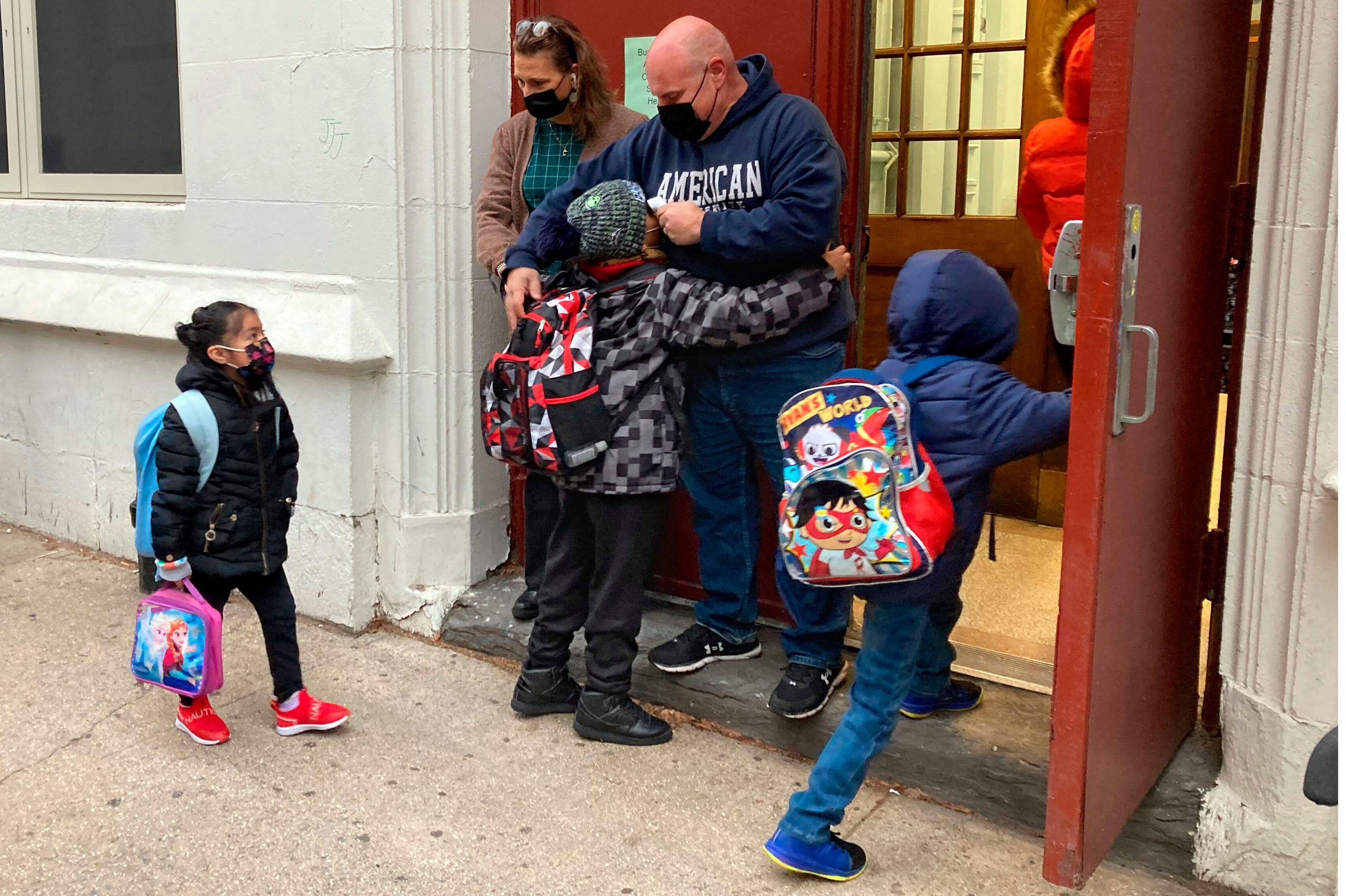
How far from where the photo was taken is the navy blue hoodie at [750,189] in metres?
3.20

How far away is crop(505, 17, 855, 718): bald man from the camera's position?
324 centimetres

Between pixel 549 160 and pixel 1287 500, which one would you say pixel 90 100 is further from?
pixel 1287 500

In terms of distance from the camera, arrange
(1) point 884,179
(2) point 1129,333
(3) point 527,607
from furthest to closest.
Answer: (1) point 884,179, (3) point 527,607, (2) point 1129,333

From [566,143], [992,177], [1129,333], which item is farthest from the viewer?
Answer: [992,177]

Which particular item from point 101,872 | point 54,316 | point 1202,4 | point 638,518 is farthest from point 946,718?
point 54,316

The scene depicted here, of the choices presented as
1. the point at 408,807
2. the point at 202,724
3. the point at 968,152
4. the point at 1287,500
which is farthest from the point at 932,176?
the point at 202,724

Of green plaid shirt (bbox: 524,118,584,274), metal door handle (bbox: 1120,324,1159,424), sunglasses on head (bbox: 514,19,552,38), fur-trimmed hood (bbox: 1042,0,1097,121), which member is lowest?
metal door handle (bbox: 1120,324,1159,424)

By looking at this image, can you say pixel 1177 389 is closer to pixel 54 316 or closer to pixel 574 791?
pixel 574 791

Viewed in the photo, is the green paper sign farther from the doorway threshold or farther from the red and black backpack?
the doorway threshold

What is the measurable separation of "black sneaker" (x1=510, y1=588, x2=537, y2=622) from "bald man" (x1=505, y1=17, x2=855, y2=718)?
578 mm

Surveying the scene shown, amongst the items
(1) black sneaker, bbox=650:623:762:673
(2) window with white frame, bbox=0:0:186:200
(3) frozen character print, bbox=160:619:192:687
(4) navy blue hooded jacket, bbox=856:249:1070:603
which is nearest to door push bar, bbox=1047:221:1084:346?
(4) navy blue hooded jacket, bbox=856:249:1070:603

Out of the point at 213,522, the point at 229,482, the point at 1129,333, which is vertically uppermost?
the point at 1129,333

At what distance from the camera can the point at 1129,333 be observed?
7.81 feet

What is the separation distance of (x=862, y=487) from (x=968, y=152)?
3083mm
